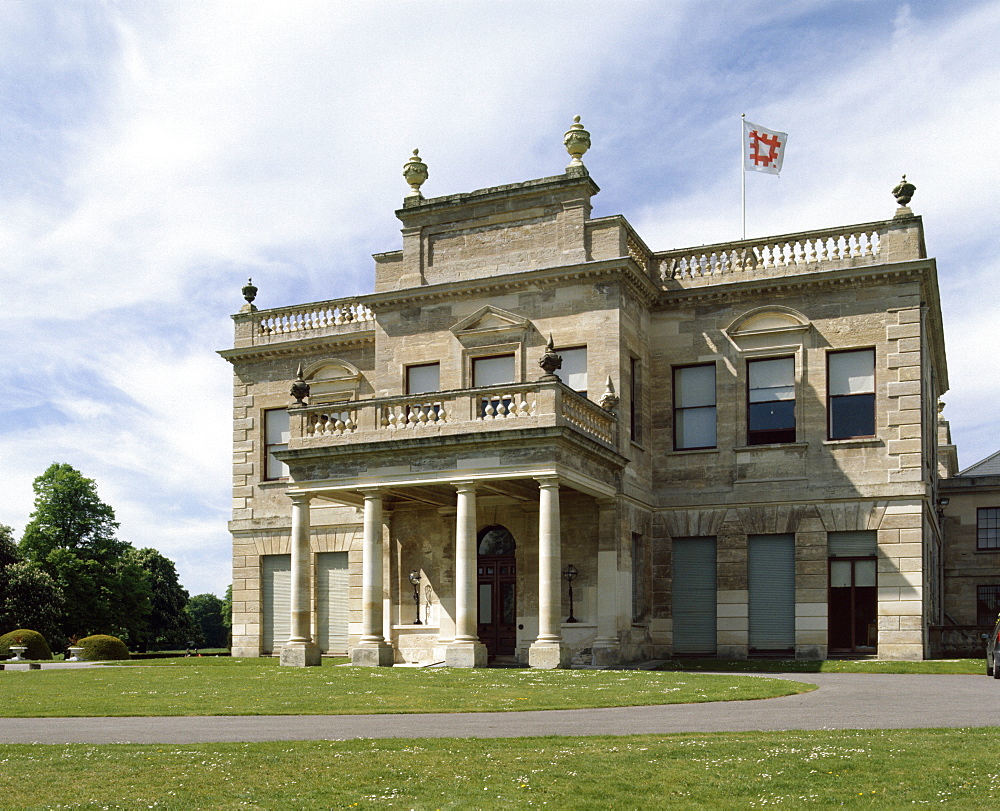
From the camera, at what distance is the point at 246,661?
34969mm

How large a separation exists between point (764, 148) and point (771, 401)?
8702mm

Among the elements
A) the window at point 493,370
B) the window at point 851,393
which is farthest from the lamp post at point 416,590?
the window at point 851,393

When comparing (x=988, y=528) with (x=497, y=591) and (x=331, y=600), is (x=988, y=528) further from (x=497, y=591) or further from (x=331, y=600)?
(x=331, y=600)

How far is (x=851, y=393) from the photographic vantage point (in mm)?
31297

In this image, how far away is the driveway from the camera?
46.8 ft

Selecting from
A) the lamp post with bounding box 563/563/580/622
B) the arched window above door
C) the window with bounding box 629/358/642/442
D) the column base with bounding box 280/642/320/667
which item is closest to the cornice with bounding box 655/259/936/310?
the window with bounding box 629/358/642/442

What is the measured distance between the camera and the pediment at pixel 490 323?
105ft

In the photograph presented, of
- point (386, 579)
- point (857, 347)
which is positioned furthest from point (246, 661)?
point (857, 347)

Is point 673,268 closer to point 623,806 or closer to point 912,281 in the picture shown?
point 912,281

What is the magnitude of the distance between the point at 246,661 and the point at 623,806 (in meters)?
27.4

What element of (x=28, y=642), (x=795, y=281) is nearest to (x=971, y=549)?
(x=795, y=281)

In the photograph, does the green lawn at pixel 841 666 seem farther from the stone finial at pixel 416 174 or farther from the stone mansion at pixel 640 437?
the stone finial at pixel 416 174

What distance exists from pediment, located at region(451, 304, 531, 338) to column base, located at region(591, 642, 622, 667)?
30.2 ft

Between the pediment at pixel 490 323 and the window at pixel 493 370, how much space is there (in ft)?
2.70
